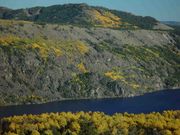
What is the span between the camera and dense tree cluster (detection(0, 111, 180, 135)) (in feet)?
467

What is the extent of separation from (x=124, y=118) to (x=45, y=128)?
82.9 feet

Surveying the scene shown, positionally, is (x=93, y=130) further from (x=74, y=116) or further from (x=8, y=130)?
(x=8, y=130)

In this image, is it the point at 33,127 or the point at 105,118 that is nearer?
the point at 33,127

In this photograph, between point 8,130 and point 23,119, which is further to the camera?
point 23,119

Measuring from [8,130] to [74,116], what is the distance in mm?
21684

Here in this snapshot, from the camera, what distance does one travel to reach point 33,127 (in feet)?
473

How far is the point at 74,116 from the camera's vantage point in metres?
157

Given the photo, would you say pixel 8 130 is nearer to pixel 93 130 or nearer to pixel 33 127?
pixel 33 127

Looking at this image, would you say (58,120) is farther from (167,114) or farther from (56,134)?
(167,114)

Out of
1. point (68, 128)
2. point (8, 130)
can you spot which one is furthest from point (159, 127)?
point (8, 130)

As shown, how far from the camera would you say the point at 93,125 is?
148 metres

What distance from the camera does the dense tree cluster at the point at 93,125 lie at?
142375 mm

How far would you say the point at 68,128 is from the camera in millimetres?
149750

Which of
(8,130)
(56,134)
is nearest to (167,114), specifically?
(56,134)
